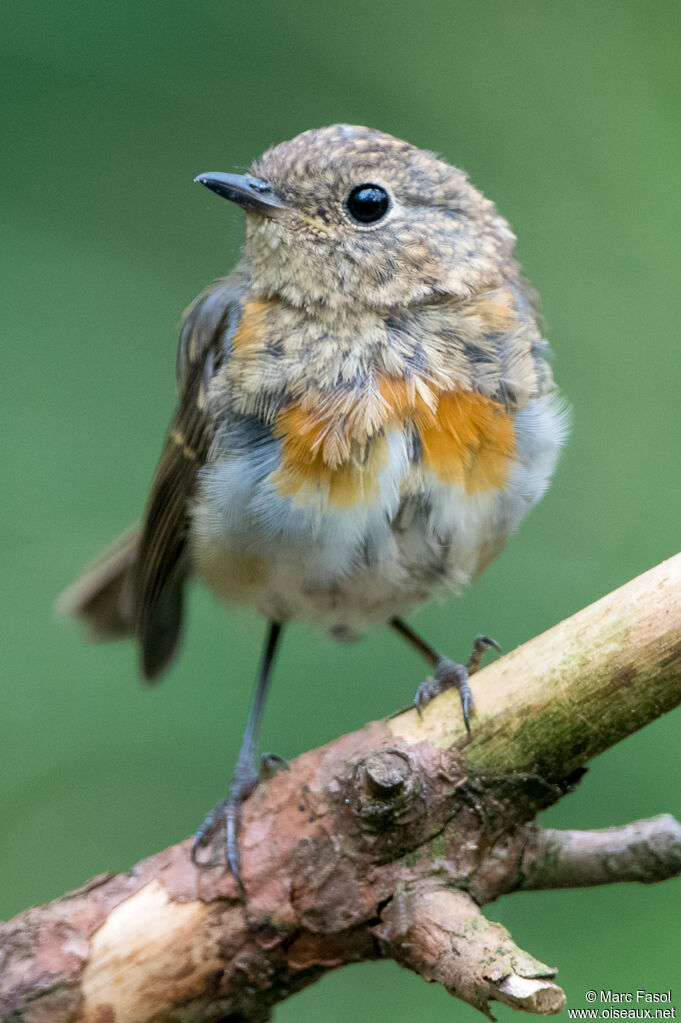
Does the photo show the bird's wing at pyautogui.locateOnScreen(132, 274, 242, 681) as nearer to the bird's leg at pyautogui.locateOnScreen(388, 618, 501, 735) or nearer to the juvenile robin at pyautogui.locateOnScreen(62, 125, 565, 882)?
the juvenile robin at pyautogui.locateOnScreen(62, 125, 565, 882)

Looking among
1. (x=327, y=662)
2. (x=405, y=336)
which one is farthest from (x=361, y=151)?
(x=327, y=662)

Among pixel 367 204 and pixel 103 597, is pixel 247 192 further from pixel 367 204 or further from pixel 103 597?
pixel 103 597

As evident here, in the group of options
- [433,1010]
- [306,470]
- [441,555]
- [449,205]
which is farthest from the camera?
[433,1010]

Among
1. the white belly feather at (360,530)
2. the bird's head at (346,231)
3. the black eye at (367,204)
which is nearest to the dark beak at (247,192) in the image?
the bird's head at (346,231)

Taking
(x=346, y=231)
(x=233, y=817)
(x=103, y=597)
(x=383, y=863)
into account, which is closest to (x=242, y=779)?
(x=233, y=817)

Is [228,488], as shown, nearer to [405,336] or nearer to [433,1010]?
[405,336]

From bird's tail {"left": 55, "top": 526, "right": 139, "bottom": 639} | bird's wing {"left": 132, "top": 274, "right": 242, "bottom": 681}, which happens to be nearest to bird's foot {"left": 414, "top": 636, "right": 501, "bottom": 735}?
bird's wing {"left": 132, "top": 274, "right": 242, "bottom": 681}

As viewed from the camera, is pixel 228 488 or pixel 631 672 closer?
pixel 631 672

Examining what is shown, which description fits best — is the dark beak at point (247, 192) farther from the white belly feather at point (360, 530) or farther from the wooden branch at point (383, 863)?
the wooden branch at point (383, 863)
